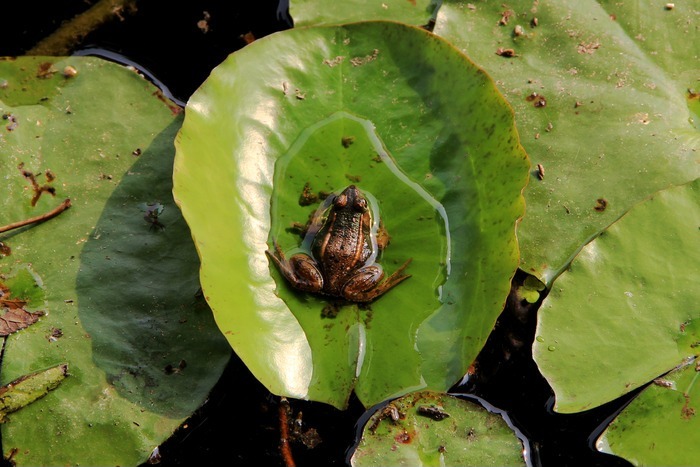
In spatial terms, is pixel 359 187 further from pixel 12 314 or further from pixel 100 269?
pixel 12 314

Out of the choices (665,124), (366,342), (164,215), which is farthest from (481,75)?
(164,215)

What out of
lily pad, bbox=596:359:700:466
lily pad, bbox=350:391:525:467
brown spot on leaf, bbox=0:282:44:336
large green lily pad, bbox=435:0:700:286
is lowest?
lily pad, bbox=350:391:525:467

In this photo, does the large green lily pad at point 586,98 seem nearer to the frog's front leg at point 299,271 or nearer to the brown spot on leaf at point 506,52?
the brown spot on leaf at point 506,52

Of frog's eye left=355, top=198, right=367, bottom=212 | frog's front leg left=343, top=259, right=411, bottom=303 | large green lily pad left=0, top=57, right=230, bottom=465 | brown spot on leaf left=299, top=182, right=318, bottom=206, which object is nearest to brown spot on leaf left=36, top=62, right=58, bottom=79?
large green lily pad left=0, top=57, right=230, bottom=465

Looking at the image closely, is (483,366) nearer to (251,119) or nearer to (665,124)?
(665,124)

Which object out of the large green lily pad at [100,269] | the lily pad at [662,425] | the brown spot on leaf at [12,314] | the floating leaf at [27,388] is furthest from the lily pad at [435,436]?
the brown spot on leaf at [12,314]

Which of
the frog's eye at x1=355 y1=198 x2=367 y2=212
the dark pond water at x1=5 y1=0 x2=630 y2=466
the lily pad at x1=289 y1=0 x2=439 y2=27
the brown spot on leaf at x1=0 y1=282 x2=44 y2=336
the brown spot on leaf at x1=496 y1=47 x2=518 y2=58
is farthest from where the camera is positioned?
the lily pad at x1=289 y1=0 x2=439 y2=27

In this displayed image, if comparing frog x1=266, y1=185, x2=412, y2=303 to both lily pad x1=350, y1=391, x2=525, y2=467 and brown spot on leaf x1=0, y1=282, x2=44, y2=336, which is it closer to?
lily pad x1=350, y1=391, x2=525, y2=467
